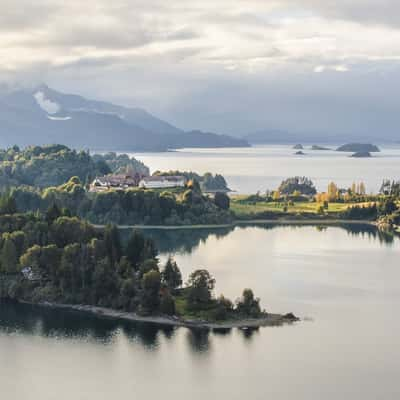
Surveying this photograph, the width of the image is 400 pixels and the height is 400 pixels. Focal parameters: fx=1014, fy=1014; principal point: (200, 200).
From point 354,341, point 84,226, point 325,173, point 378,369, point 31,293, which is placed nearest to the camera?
point 378,369

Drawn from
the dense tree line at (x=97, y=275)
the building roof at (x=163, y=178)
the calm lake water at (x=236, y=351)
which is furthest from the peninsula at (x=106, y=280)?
the building roof at (x=163, y=178)

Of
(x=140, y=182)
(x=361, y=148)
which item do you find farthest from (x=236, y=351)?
(x=361, y=148)

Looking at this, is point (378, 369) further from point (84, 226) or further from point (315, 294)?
point (84, 226)

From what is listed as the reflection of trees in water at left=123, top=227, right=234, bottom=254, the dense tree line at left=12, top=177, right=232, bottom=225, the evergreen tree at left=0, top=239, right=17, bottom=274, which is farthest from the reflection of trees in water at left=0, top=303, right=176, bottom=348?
the dense tree line at left=12, top=177, right=232, bottom=225

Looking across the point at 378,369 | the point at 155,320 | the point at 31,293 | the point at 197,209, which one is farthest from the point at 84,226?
the point at 197,209

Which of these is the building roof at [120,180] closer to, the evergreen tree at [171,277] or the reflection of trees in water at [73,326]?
the evergreen tree at [171,277]

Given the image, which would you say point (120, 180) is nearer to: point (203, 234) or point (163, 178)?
point (163, 178)

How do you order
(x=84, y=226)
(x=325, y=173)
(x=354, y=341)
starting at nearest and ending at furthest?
(x=354, y=341), (x=84, y=226), (x=325, y=173)
